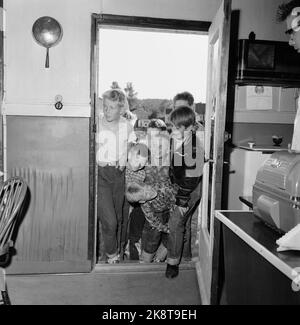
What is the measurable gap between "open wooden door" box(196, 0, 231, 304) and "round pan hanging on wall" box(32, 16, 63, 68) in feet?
4.47

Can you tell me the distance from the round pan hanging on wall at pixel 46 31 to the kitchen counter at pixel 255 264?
2.16 metres

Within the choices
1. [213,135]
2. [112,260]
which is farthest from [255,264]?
[112,260]

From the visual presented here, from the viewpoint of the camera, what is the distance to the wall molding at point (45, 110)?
3.25 m

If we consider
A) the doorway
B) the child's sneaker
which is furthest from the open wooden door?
the doorway

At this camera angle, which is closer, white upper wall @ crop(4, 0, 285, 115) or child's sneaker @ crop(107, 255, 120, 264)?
white upper wall @ crop(4, 0, 285, 115)

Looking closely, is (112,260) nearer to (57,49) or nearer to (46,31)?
(57,49)

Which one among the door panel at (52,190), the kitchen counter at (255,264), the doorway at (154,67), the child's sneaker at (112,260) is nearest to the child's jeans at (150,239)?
the child's sneaker at (112,260)

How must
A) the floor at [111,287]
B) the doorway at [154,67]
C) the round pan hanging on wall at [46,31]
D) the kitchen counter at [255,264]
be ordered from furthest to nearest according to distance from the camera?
the doorway at [154,67] < the round pan hanging on wall at [46,31] < the floor at [111,287] < the kitchen counter at [255,264]

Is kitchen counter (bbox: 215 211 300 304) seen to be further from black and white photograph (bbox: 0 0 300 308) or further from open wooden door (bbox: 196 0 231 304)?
black and white photograph (bbox: 0 0 300 308)

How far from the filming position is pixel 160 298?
3031 millimetres

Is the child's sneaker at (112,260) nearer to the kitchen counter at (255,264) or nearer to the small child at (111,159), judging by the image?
the small child at (111,159)

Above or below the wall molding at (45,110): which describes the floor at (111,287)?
below

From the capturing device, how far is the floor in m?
2.97
